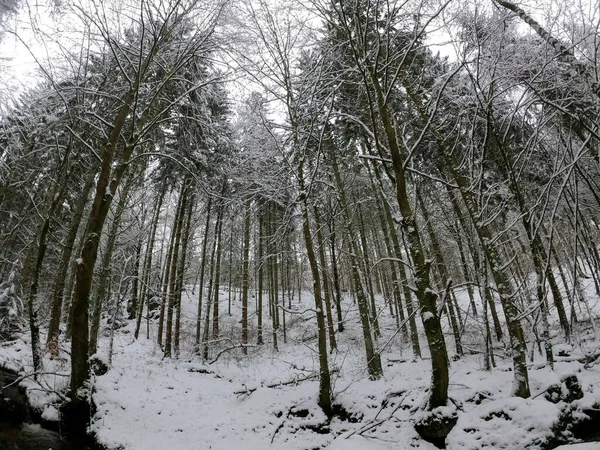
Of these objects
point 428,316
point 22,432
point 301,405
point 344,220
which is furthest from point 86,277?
point 344,220

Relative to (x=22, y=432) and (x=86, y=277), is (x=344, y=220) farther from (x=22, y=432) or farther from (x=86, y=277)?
(x=22, y=432)

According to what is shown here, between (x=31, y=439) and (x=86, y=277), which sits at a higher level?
(x=86, y=277)

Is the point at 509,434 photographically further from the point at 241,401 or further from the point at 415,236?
the point at 241,401

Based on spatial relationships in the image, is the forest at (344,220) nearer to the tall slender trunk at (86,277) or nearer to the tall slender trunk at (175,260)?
the tall slender trunk at (86,277)

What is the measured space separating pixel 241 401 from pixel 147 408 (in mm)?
2404

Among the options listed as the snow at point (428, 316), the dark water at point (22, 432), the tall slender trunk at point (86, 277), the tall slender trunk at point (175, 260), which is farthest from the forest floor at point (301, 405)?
the tall slender trunk at point (175, 260)

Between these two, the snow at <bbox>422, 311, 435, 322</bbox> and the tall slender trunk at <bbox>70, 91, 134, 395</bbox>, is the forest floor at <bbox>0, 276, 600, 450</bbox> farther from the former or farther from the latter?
the snow at <bbox>422, 311, 435, 322</bbox>

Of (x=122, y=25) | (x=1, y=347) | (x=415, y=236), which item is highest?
(x=122, y=25)

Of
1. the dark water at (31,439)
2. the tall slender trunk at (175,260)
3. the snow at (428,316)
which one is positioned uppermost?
the tall slender trunk at (175,260)

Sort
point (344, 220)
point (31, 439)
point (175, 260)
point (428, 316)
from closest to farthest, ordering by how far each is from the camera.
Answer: point (428, 316) < point (31, 439) < point (344, 220) < point (175, 260)

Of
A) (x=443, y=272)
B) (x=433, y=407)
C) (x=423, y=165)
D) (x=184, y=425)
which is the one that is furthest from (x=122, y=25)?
(x=443, y=272)

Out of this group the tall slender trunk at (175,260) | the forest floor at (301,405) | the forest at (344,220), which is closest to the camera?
the forest at (344,220)

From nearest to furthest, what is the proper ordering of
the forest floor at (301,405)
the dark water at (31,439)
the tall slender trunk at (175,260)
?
the forest floor at (301,405) → the dark water at (31,439) → the tall slender trunk at (175,260)

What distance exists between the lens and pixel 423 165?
45.0 ft
